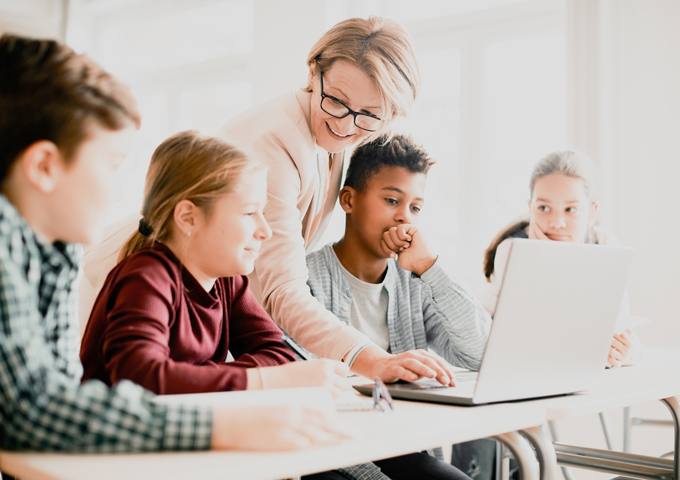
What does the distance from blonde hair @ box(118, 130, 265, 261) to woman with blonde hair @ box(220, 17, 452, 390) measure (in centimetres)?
22

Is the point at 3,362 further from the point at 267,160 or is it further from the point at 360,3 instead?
the point at 360,3

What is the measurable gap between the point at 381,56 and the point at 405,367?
663 mm

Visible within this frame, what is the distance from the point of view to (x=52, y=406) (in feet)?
1.92

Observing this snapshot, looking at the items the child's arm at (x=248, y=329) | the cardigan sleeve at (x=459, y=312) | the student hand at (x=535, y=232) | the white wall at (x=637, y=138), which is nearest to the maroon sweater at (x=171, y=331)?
the child's arm at (x=248, y=329)

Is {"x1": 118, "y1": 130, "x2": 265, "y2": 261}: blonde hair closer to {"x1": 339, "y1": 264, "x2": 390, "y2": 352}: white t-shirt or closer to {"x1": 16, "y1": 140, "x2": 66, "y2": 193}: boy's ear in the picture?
{"x1": 16, "y1": 140, "x2": 66, "y2": 193}: boy's ear

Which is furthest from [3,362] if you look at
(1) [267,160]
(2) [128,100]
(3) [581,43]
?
(3) [581,43]

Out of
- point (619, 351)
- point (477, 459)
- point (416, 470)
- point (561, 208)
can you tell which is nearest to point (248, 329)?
point (416, 470)

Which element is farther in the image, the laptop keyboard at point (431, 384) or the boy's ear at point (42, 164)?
the laptop keyboard at point (431, 384)

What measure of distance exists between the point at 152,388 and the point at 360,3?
3.44 metres

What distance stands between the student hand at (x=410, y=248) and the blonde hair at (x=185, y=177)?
43 cm

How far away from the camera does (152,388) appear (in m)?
0.82

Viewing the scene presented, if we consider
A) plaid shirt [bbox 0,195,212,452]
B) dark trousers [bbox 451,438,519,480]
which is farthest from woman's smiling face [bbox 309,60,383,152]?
dark trousers [bbox 451,438,519,480]

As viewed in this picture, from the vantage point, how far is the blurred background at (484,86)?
2.74 m

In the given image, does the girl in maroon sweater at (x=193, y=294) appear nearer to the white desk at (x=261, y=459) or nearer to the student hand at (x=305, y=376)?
the student hand at (x=305, y=376)
